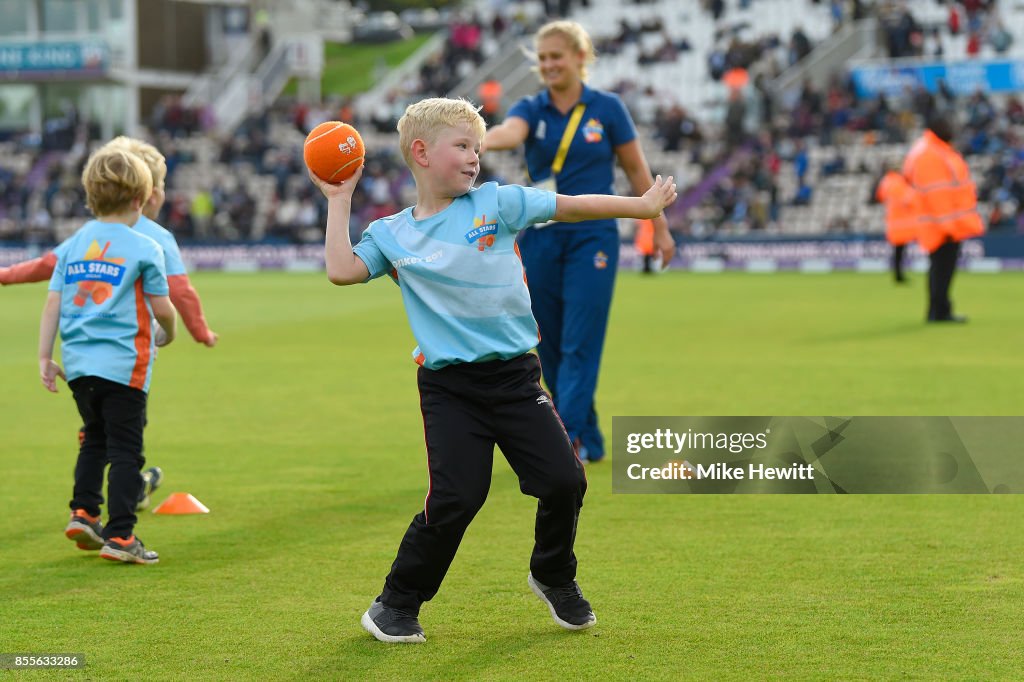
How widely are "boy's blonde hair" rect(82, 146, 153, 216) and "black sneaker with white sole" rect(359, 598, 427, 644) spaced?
2247 mm

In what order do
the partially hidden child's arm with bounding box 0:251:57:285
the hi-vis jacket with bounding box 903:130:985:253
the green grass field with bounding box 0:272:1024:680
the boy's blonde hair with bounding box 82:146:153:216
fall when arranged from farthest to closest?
the hi-vis jacket with bounding box 903:130:985:253 < the partially hidden child's arm with bounding box 0:251:57:285 < the boy's blonde hair with bounding box 82:146:153:216 < the green grass field with bounding box 0:272:1024:680

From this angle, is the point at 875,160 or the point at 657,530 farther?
the point at 875,160

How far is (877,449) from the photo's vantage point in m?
8.72

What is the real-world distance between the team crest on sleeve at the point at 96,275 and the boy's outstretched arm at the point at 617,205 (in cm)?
209

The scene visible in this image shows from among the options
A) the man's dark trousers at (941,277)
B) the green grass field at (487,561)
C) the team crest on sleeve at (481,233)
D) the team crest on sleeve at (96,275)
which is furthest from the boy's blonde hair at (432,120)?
the man's dark trousers at (941,277)

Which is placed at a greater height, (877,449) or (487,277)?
(487,277)

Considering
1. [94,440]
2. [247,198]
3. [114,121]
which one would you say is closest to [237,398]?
[94,440]

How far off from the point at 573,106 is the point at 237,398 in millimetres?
4736

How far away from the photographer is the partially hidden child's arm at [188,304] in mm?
6738

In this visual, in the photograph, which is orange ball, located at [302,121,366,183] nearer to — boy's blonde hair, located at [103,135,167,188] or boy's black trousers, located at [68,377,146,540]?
boy's black trousers, located at [68,377,146,540]

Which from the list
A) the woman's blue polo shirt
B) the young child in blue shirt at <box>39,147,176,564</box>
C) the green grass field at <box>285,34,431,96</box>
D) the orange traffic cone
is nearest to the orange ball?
the young child in blue shirt at <box>39,147,176,564</box>

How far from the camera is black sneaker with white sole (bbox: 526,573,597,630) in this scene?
5121mm

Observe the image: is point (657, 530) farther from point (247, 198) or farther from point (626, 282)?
point (247, 198)

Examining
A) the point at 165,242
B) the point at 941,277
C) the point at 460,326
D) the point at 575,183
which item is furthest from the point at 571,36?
the point at 941,277
